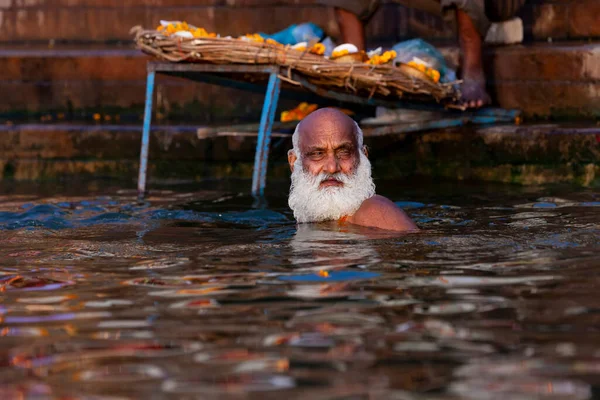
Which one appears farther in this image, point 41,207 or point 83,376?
point 41,207

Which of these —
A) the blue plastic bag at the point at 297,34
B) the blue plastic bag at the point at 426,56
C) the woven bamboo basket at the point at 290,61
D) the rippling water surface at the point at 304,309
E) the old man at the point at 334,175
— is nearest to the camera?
the rippling water surface at the point at 304,309

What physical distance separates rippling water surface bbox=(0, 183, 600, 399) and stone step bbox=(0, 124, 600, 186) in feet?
5.66

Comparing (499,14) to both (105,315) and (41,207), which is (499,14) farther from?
(105,315)

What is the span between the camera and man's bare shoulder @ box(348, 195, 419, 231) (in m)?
5.79

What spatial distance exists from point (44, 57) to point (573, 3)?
208 inches

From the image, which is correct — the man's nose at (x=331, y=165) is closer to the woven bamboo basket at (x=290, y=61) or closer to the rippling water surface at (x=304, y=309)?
the rippling water surface at (x=304, y=309)

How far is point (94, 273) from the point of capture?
4.96 meters

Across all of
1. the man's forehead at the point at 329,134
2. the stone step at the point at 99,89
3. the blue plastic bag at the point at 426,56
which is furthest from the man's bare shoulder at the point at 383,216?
the stone step at the point at 99,89

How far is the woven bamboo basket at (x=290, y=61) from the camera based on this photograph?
7711 mm

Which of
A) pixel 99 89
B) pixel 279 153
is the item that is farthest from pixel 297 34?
pixel 99 89

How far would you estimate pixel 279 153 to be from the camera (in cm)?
Result: 942

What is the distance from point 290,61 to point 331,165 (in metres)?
1.87

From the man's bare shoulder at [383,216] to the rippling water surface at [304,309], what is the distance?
111 mm

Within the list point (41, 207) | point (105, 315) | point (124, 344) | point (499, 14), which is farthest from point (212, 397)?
point (499, 14)
